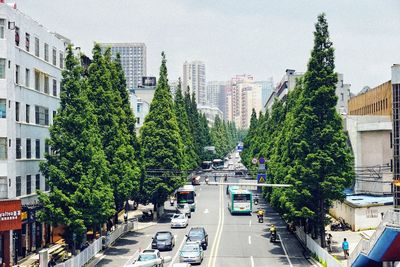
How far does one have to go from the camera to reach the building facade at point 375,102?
70.8 metres

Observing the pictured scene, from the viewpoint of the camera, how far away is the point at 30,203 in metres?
49.9

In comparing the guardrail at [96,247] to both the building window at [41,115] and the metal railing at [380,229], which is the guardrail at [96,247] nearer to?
the building window at [41,115]

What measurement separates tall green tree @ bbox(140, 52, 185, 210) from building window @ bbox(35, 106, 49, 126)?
17036 mm

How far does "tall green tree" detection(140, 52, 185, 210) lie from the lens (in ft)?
232

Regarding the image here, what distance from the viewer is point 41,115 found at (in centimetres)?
5450

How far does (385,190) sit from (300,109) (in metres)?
24.1

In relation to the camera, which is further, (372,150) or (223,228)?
(372,150)

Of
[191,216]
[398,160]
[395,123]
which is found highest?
[395,123]

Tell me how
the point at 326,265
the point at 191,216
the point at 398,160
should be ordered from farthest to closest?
1. the point at 191,216
2. the point at 398,160
3. the point at 326,265

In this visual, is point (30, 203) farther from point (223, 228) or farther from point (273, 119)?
point (273, 119)

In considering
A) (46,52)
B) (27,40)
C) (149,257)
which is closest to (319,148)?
(149,257)

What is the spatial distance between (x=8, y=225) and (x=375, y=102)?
5191 centimetres

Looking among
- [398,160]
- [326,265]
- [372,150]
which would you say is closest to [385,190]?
[372,150]

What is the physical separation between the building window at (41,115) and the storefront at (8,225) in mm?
11580
